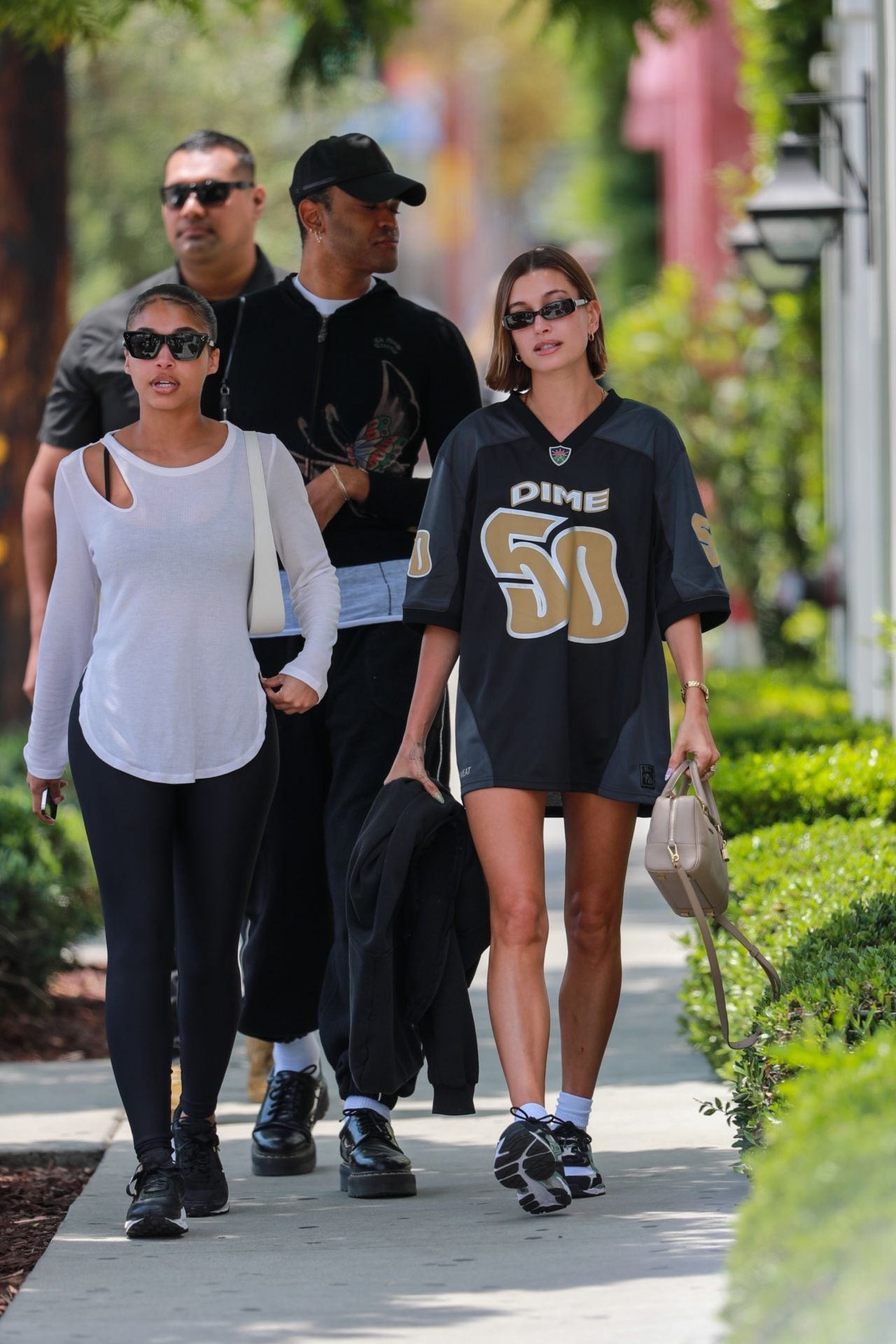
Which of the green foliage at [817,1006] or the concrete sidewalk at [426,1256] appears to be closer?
the concrete sidewalk at [426,1256]

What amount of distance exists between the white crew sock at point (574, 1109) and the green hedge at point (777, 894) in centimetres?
43

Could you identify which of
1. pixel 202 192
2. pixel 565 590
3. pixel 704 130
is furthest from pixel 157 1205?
pixel 704 130

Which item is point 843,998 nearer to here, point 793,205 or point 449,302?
point 793,205

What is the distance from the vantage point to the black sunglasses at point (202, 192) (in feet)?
21.0

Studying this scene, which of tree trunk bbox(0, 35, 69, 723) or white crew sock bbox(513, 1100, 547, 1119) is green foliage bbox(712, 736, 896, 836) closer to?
white crew sock bbox(513, 1100, 547, 1119)

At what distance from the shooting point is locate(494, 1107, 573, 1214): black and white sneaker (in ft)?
15.0

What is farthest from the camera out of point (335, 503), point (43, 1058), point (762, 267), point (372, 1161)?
point (762, 267)

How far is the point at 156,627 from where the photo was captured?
465 centimetres

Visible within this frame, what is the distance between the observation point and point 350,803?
5320mm

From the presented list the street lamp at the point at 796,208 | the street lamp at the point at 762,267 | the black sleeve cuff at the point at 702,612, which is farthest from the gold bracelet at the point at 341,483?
the street lamp at the point at 762,267

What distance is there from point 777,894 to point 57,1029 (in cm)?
288

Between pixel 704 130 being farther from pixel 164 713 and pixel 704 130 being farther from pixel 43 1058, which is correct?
pixel 164 713

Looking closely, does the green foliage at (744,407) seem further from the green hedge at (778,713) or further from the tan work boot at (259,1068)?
the tan work boot at (259,1068)

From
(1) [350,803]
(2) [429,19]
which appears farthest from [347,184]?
(2) [429,19]
